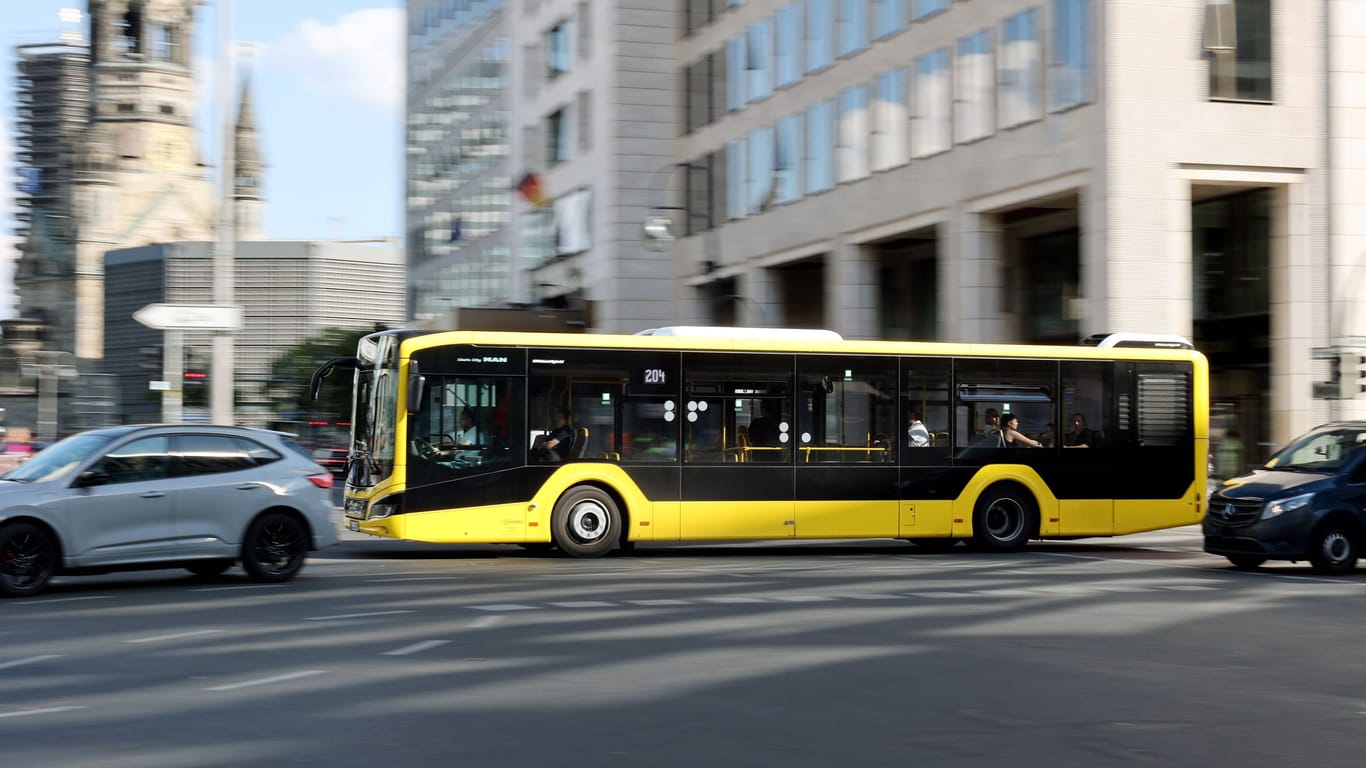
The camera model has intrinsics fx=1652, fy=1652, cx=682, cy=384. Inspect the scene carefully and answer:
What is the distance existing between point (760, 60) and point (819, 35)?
143 inches

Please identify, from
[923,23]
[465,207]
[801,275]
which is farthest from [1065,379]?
[465,207]

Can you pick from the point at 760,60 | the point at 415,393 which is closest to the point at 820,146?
the point at 760,60

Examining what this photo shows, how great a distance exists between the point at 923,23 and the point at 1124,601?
24612 millimetres

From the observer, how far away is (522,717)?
8016mm

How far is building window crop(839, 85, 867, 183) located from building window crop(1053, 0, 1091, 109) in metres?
7.96

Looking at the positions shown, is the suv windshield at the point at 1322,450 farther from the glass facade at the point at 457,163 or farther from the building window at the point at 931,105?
the glass facade at the point at 457,163

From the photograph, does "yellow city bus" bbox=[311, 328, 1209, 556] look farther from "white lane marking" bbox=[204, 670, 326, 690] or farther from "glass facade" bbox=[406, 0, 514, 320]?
"glass facade" bbox=[406, 0, 514, 320]

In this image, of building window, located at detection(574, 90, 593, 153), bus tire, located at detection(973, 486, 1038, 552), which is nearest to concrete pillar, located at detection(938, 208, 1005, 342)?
bus tire, located at detection(973, 486, 1038, 552)

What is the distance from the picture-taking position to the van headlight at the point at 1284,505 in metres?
17.7

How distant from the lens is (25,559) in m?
14.1

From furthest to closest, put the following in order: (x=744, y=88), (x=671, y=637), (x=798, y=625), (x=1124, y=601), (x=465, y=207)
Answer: (x=465, y=207) → (x=744, y=88) → (x=1124, y=601) → (x=798, y=625) → (x=671, y=637)

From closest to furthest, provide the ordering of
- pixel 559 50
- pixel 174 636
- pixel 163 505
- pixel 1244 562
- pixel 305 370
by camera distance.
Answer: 1. pixel 174 636
2. pixel 163 505
3. pixel 1244 562
4. pixel 559 50
5. pixel 305 370

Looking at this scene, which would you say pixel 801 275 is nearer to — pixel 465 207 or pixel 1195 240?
pixel 1195 240

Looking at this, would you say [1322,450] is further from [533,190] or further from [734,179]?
[533,190]
